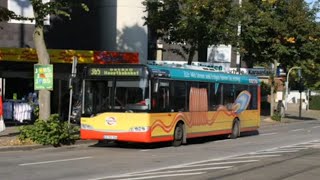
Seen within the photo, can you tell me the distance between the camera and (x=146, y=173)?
510 inches

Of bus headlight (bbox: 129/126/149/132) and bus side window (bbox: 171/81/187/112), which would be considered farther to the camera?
bus side window (bbox: 171/81/187/112)

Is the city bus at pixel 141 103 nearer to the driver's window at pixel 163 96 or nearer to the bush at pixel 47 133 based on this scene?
the driver's window at pixel 163 96

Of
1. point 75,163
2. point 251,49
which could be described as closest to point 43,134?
point 75,163

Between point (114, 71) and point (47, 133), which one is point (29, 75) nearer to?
point (47, 133)

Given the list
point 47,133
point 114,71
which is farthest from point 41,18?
point 47,133

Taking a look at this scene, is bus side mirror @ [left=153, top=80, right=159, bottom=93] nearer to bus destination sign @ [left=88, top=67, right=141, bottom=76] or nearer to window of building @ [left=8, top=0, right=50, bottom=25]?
bus destination sign @ [left=88, top=67, right=141, bottom=76]

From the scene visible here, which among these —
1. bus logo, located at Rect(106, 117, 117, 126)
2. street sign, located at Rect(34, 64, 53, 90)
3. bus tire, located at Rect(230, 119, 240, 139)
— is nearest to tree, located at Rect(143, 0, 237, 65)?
bus tire, located at Rect(230, 119, 240, 139)

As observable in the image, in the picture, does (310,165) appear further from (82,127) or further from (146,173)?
(82,127)

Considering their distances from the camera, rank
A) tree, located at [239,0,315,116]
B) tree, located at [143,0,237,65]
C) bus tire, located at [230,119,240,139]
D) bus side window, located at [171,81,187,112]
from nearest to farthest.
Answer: bus side window, located at [171,81,187,112]
bus tire, located at [230,119,240,139]
tree, located at [143,0,237,65]
tree, located at [239,0,315,116]

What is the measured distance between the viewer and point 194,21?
98.5 ft

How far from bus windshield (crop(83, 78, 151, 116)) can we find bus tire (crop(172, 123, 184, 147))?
2.16 metres

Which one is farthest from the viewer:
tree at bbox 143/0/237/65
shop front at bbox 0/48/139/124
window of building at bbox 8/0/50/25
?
window of building at bbox 8/0/50/25

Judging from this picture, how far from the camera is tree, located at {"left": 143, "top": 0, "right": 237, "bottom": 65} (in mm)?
30031

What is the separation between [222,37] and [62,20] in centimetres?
936
